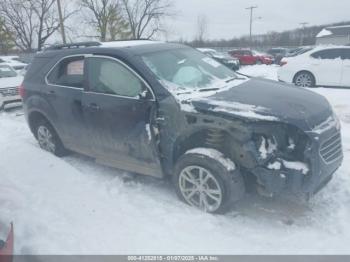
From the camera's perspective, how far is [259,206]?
389 cm

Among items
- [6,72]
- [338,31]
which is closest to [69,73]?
[6,72]

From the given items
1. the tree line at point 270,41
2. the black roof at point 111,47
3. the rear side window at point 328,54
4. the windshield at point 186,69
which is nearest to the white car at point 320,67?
the rear side window at point 328,54

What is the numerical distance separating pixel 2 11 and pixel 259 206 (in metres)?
44.0

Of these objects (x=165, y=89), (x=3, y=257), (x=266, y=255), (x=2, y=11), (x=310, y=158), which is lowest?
(x=266, y=255)

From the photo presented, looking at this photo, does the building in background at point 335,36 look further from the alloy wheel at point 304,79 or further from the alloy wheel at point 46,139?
the alloy wheel at point 46,139

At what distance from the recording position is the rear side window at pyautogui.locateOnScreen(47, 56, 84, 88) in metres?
4.71

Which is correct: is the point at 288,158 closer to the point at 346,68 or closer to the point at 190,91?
the point at 190,91

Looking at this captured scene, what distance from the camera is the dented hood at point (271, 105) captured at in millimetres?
3273

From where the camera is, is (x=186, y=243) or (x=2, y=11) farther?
(x=2, y=11)

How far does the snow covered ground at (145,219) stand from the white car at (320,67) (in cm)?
783

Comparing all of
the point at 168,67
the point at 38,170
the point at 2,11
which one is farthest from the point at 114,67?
the point at 2,11

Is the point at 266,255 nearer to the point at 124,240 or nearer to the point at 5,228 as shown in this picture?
the point at 124,240

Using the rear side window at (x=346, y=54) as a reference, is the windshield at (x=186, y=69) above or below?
above

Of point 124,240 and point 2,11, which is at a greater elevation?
point 2,11
